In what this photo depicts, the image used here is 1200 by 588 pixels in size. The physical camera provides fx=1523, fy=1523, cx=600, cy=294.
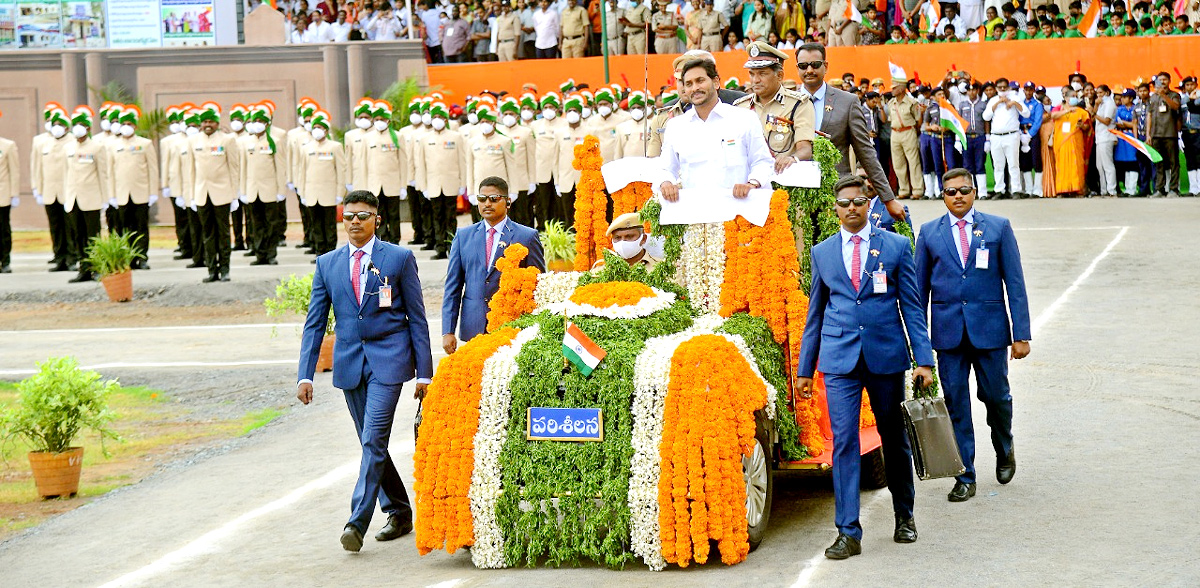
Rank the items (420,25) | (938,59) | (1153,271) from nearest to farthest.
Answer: (1153,271) → (938,59) → (420,25)

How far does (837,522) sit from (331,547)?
8.91 ft

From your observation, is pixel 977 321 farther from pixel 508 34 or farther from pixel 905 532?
pixel 508 34

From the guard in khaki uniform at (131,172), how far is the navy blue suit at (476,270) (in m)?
14.1

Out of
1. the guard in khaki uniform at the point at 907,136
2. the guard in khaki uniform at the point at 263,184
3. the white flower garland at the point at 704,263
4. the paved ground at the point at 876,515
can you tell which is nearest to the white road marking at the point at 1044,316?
the paved ground at the point at 876,515

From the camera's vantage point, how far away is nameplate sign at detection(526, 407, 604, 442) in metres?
7.42

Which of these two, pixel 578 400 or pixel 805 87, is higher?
pixel 805 87

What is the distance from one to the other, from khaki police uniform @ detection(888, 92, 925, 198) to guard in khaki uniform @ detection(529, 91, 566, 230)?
275 inches

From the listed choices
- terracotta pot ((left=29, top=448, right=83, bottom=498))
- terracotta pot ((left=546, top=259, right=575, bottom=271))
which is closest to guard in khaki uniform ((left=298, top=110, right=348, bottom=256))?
terracotta pot ((left=546, top=259, right=575, bottom=271))

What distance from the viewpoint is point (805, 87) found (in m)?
9.77

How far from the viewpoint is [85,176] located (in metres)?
23.1

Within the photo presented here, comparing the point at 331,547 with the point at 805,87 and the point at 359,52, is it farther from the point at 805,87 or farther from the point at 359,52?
the point at 359,52

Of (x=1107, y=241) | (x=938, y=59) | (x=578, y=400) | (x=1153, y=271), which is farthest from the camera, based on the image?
(x=938, y=59)

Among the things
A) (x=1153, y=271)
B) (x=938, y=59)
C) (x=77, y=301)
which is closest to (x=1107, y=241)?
(x=1153, y=271)

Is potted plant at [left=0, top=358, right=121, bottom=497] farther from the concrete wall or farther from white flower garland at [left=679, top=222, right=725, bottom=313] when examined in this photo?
the concrete wall
